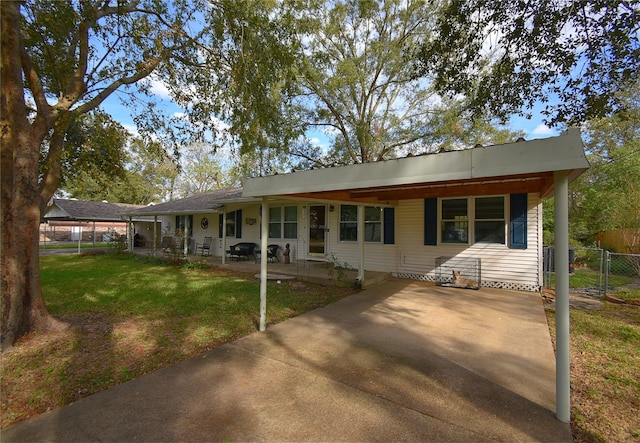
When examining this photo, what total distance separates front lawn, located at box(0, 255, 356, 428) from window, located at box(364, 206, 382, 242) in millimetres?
2493

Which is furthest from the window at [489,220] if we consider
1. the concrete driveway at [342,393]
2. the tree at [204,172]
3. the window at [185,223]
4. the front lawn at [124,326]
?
the tree at [204,172]

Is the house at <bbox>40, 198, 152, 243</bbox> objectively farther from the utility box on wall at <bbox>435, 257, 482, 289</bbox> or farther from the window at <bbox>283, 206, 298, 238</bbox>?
the utility box on wall at <bbox>435, 257, 482, 289</bbox>

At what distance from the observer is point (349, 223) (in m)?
10.2

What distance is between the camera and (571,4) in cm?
536

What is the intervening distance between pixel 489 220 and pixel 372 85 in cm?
833

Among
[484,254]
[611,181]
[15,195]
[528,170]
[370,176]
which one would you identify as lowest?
[484,254]

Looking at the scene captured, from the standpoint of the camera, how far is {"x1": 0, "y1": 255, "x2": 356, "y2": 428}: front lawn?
3.16 meters

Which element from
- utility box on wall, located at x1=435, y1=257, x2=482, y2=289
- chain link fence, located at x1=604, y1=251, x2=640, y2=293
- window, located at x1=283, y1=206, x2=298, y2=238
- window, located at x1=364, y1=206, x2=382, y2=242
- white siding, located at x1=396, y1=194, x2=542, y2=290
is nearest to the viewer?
white siding, located at x1=396, y1=194, x2=542, y2=290

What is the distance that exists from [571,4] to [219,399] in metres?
7.85

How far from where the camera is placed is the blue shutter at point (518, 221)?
294 inches

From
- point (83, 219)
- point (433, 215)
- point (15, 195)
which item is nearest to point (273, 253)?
point (433, 215)

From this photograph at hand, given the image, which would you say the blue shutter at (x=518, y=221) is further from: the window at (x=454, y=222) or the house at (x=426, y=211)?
the window at (x=454, y=222)

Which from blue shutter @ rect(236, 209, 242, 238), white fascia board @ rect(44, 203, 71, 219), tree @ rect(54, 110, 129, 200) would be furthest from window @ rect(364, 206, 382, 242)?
white fascia board @ rect(44, 203, 71, 219)

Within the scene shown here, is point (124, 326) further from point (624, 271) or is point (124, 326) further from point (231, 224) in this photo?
point (624, 271)
